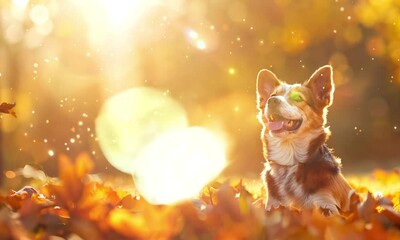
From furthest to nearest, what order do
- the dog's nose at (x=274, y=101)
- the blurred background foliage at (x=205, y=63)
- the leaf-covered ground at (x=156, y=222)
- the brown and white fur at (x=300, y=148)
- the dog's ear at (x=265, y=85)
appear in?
the blurred background foliage at (x=205, y=63) → the dog's ear at (x=265, y=85) → the dog's nose at (x=274, y=101) → the brown and white fur at (x=300, y=148) → the leaf-covered ground at (x=156, y=222)

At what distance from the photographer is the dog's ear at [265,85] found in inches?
204

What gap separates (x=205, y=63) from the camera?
1362 cm

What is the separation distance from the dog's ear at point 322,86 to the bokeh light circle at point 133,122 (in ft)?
26.5

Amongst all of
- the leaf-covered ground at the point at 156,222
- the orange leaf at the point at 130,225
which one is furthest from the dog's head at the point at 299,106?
the orange leaf at the point at 130,225

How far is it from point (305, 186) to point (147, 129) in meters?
9.42

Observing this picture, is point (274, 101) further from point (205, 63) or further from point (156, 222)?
point (205, 63)

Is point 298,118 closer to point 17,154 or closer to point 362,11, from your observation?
point 17,154

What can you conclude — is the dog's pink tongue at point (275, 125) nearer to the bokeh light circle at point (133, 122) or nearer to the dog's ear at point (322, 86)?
the dog's ear at point (322, 86)

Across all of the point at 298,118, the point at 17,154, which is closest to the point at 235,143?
the point at 17,154

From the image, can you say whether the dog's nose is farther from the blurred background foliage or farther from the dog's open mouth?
the blurred background foliage

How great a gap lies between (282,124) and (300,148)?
0.42 metres

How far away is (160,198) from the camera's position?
1.75 meters

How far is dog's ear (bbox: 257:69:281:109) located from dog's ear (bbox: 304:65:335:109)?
0.39 metres

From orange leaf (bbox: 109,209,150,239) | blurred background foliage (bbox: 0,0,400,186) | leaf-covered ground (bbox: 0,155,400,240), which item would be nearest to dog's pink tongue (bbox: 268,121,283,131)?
leaf-covered ground (bbox: 0,155,400,240)
